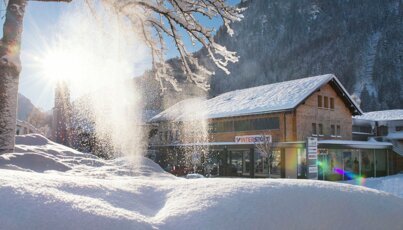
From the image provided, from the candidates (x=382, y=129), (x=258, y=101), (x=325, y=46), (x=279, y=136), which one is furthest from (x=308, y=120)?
(x=325, y=46)

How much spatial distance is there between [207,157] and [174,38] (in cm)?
2620

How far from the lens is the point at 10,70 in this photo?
5551 millimetres

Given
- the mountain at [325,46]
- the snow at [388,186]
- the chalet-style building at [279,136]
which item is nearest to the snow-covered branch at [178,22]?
the snow at [388,186]

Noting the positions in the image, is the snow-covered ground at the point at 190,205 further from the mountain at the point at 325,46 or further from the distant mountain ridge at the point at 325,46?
the mountain at the point at 325,46

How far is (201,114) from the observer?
35594 mm

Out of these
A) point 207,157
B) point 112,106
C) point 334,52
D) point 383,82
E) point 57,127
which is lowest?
point 207,157

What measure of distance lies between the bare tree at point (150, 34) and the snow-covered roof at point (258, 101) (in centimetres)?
2037

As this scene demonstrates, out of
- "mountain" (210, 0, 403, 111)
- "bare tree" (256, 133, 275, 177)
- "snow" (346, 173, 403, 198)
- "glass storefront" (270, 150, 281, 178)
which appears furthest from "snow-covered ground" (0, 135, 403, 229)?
"mountain" (210, 0, 403, 111)

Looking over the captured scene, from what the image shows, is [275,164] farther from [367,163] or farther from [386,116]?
[386,116]

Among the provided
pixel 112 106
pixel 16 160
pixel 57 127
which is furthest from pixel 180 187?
pixel 112 106

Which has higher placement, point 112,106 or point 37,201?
point 112,106

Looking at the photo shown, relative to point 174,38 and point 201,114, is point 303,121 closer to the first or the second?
point 201,114

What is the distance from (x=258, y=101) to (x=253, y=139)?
376cm

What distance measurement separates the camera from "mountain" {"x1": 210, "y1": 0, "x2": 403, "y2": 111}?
107 meters
